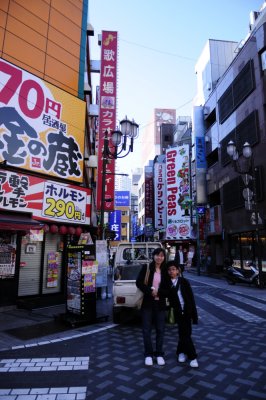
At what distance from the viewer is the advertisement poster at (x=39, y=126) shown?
1074 cm

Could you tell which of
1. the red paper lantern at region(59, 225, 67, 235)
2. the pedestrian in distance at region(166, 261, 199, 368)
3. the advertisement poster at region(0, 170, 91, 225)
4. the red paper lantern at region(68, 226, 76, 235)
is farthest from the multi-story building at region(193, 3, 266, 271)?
the pedestrian in distance at region(166, 261, 199, 368)

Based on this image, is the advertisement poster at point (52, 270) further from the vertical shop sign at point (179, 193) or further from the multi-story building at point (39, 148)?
the vertical shop sign at point (179, 193)

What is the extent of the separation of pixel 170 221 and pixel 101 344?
33.1 metres

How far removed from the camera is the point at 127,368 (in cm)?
505

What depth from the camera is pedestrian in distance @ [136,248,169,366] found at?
17.6ft

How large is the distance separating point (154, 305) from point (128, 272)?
11.4 ft

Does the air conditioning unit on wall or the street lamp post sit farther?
the air conditioning unit on wall

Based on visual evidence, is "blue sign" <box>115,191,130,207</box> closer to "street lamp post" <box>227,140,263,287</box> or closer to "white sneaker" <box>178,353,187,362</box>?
"street lamp post" <box>227,140,263,287</box>

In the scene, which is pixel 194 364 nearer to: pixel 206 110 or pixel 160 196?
pixel 206 110

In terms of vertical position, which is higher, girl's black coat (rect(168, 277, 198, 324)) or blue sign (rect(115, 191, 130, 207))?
blue sign (rect(115, 191, 130, 207))

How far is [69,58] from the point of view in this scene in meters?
14.1

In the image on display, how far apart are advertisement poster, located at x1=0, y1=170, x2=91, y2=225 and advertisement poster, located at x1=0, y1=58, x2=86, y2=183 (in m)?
0.55

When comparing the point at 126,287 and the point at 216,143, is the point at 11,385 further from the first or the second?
the point at 216,143

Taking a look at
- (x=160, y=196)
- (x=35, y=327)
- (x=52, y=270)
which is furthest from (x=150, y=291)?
(x=160, y=196)
